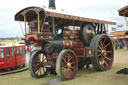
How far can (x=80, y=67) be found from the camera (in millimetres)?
7879

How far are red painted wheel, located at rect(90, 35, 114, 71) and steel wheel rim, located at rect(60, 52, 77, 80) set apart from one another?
1124 millimetres

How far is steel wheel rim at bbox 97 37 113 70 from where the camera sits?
7.10 m

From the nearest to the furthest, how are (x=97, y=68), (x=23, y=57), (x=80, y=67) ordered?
(x=97, y=68) < (x=80, y=67) < (x=23, y=57)

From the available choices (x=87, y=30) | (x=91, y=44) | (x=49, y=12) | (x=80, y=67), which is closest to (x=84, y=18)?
(x=87, y=30)

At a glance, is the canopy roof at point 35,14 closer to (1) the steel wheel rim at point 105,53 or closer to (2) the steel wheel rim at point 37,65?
(1) the steel wheel rim at point 105,53

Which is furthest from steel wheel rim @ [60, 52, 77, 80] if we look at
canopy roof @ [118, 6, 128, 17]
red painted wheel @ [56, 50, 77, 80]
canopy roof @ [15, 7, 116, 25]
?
canopy roof @ [118, 6, 128, 17]

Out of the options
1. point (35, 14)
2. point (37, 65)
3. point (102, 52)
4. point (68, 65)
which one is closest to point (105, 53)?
point (102, 52)

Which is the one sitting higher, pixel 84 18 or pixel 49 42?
pixel 84 18

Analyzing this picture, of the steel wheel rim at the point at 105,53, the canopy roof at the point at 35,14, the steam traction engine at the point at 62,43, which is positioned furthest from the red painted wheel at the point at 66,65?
the steel wheel rim at the point at 105,53

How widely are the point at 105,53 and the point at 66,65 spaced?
96.7 inches

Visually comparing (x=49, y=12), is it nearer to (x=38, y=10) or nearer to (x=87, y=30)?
(x=38, y=10)

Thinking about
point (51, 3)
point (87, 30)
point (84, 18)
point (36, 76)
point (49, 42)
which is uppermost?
point (51, 3)

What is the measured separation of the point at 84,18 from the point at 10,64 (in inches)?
175

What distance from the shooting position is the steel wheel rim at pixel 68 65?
5.60 m
